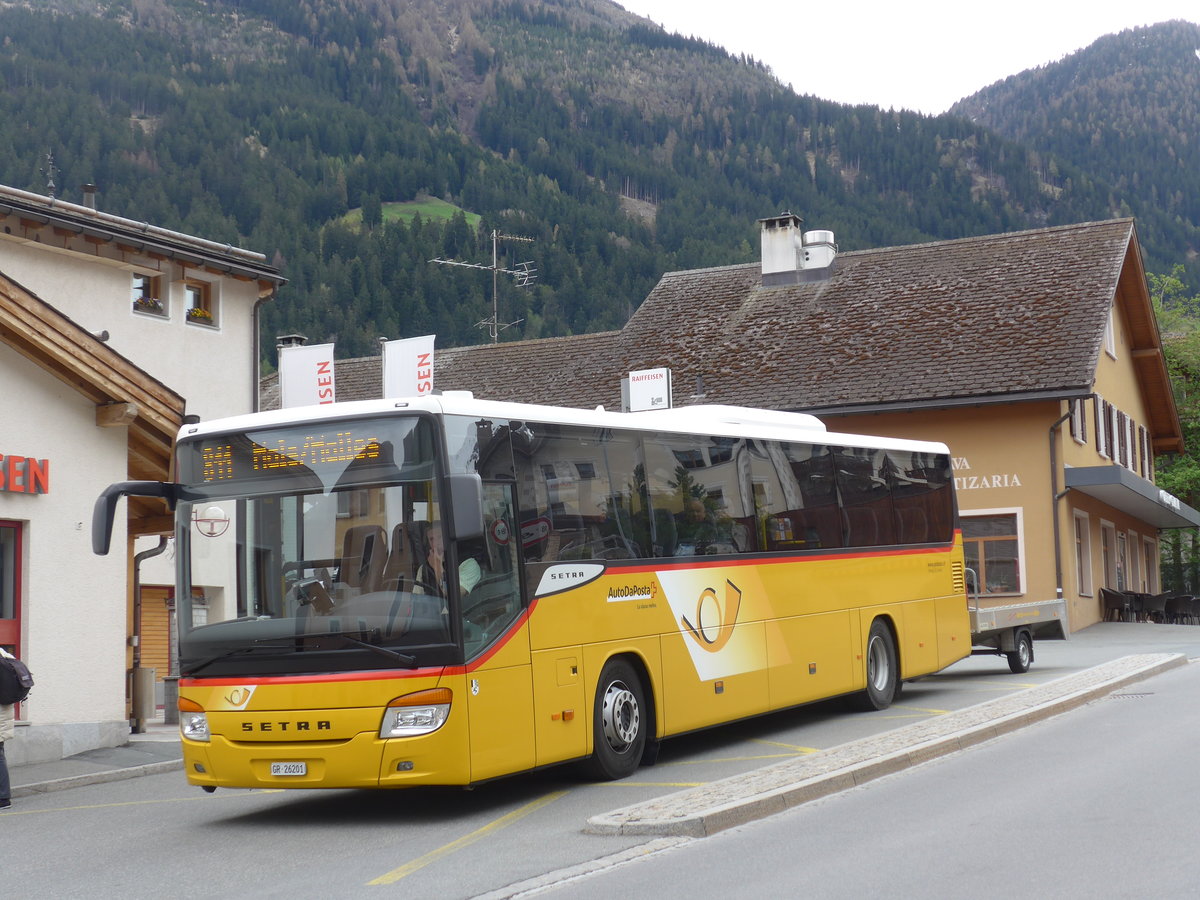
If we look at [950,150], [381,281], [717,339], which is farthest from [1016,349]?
[950,150]

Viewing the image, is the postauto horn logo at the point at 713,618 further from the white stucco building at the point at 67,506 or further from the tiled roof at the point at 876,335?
the tiled roof at the point at 876,335

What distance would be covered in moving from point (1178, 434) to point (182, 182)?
10761cm

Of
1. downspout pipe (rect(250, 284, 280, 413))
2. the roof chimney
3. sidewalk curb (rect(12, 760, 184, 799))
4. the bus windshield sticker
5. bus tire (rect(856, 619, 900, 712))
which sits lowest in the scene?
sidewalk curb (rect(12, 760, 184, 799))

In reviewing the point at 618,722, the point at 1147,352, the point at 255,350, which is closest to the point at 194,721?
the point at 618,722

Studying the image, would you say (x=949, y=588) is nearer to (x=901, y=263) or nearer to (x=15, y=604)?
(x=15, y=604)

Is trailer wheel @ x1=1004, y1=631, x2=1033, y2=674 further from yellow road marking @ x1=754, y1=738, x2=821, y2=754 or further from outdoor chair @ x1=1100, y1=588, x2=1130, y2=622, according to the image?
outdoor chair @ x1=1100, y1=588, x2=1130, y2=622

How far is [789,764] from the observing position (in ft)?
38.8

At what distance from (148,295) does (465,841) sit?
70.2 feet

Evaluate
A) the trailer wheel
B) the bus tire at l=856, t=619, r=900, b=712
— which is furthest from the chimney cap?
the bus tire at l=856, t=619, r=900, b=712

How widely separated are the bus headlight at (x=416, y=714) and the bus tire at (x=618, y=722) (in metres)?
1.86

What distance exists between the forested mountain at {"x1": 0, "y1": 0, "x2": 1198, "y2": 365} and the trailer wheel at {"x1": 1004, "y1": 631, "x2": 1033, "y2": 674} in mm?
86167

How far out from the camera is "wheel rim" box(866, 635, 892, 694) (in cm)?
1670

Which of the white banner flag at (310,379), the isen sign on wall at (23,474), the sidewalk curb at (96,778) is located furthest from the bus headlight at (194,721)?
the white banner flag at (310,379)

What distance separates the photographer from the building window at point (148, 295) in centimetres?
2862
